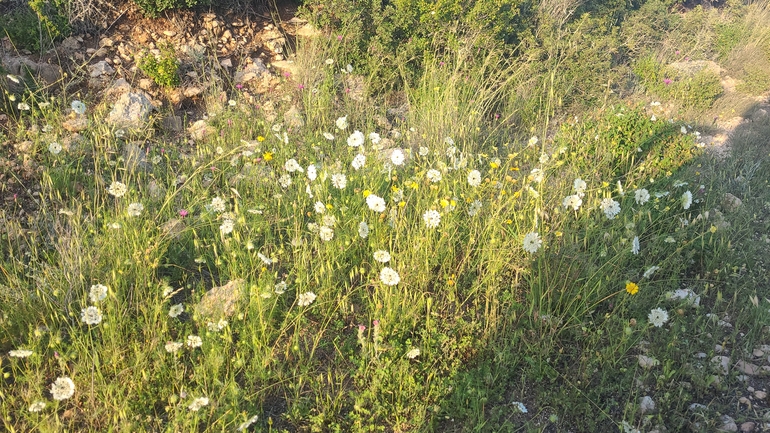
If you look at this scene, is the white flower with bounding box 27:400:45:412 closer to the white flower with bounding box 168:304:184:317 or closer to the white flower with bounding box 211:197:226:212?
the white flower with bounding box 168:304:184:317

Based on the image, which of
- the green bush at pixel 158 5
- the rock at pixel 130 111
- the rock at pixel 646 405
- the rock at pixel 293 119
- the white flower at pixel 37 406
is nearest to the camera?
the white flower at pixel 37 406

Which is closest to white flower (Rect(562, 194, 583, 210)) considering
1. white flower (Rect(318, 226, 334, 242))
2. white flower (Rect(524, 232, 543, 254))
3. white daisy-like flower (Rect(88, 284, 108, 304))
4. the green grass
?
the green grass

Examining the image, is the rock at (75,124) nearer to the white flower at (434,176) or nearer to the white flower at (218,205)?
the white flower at (218,205)

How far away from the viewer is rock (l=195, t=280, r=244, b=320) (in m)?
2.40

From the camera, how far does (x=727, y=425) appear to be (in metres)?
2.24

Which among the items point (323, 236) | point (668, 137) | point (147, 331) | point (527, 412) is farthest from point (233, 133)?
point (668, 137)

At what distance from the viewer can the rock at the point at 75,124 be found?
3738mm

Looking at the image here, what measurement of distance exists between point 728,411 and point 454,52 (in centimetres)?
384

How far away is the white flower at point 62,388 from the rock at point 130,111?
2.33 meters

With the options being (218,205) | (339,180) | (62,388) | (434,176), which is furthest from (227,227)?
(434,176)

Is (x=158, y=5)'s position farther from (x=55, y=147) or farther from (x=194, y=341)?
(x=194, y=341)

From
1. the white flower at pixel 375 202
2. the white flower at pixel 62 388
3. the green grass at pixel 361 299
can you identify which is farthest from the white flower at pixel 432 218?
the white flower at pixel 62 388

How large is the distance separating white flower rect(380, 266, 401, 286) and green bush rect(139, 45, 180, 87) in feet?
9.71

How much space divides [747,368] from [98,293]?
9.90 feet
